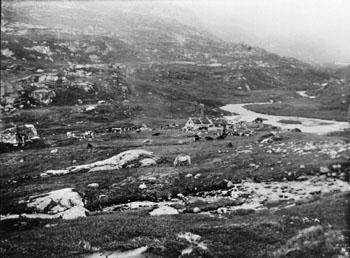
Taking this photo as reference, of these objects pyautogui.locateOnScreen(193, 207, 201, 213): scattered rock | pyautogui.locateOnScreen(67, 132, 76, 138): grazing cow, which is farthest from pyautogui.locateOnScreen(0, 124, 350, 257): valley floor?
pyautogui.locateOnScreen(67, 132, 76, 138): grazing cow

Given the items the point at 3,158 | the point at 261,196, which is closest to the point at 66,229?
the point at 261,196

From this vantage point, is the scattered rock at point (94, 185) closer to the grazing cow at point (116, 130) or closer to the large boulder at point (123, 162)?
the large boulder at point (123, 162)

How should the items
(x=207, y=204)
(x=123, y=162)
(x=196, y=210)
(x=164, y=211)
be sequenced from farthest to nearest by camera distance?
(x=123, y=162) → (x=207, y=204) → (x=164, y=211) → (x=196, y=210)

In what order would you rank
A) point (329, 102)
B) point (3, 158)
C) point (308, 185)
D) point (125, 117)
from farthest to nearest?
point (329, 102) → point (125, 117) → point (3, 158) → point (308, 185)

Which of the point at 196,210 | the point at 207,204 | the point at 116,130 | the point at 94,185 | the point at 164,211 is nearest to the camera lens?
the point at 196,210

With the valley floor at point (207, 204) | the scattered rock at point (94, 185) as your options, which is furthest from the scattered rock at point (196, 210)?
the scattered rock at point (94, 185)

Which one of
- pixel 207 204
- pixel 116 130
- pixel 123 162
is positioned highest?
pixel 207 204

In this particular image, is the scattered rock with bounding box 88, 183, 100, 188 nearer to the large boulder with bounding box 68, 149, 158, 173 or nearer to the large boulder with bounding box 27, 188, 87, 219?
the large boulder with bounding box 27, 188, 87, 219

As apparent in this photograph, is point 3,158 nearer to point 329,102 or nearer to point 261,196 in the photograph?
point 261,196

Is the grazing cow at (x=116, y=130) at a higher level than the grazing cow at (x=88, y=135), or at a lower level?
lower

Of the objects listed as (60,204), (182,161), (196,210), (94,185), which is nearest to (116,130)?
(182,161)

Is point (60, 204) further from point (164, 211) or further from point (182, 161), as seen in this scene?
point (182, 161)
